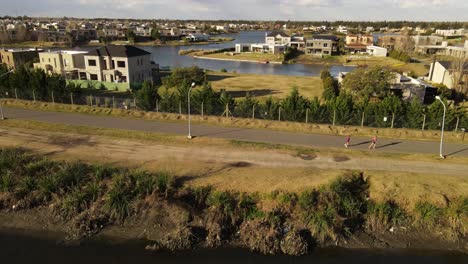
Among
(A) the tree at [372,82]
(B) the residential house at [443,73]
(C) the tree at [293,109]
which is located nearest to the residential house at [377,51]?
(B) the residential house at [443,73]

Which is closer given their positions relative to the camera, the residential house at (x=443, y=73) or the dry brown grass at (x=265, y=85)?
the residential house at (x=443, y=73)

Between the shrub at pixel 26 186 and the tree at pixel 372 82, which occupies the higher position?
the tree at pixel 372 82

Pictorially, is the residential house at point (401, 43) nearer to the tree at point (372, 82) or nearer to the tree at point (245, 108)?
the tree at point (372, 82)

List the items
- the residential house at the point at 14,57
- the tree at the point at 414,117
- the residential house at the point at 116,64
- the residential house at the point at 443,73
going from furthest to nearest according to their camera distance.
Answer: the residential house at the point at 14,57 → the residential house at the point at 116,64 → the residential house at the point at 443,73 → the tree at the point at 414,117

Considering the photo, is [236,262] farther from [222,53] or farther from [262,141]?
[222,53]

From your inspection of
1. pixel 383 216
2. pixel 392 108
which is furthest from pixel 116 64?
pixel 383 216

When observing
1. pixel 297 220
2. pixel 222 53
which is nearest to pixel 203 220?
pixel 297 220

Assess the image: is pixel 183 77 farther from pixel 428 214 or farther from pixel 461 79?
pixel 428 214
